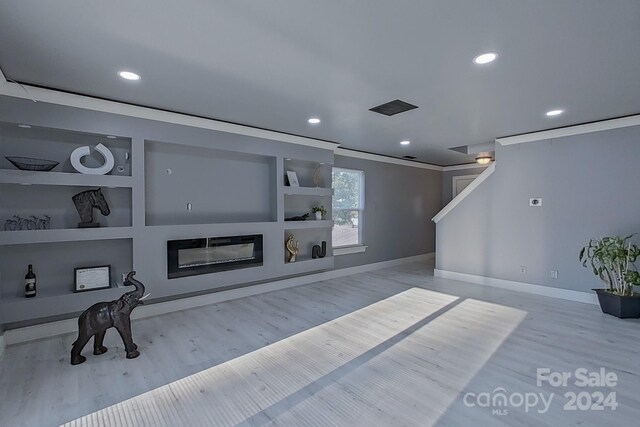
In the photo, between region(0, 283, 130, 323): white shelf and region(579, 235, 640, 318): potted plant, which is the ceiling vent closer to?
region(579, 235, 640, 318): potted plant

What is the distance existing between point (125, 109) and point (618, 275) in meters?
6.26

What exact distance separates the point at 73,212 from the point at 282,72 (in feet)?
9.06

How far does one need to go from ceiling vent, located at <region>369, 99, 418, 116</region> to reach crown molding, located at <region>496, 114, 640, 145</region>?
2493 millimetres

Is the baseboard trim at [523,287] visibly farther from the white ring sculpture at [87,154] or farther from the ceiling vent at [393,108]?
the white ring sculpture at [87,154]

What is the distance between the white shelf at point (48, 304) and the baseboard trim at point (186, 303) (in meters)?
0.23

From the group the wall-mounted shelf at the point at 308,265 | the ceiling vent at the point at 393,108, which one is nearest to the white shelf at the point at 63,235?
the wall-mounted shelf at the point at 308,265

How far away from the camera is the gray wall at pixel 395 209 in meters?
6.53

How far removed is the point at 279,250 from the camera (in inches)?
193

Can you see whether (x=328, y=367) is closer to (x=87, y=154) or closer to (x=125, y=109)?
(x=87, y=154)

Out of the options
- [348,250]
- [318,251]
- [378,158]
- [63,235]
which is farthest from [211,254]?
[378,158]

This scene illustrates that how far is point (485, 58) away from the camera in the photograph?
2.42 m

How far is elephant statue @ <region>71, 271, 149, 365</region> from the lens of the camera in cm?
262

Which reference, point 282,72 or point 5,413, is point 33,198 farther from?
point 282,72

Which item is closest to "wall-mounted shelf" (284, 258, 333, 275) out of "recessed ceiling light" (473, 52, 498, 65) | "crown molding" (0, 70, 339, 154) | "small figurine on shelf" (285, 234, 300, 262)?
"small figurine on shelf" (285, 234, 300, 262)
